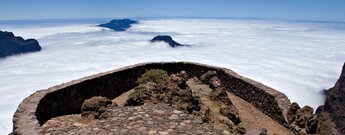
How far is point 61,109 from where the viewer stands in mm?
10859

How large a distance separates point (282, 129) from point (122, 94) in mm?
6138

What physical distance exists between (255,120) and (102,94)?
5157 mm

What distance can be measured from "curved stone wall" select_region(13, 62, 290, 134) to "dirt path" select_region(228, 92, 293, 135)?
166mm

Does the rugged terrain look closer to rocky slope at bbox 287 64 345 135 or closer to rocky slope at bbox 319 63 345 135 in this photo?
rocky slope at bbox 287 64 345 135

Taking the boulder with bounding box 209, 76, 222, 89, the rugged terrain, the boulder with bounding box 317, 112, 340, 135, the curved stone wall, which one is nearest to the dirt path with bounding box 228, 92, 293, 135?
Result: the rugged terrain

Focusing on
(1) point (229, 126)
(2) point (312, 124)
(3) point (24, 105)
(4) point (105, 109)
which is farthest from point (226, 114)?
(3) point (24, 105)

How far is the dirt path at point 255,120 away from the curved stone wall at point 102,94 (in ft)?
0.54

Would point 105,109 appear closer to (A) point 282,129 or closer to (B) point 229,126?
(B) point 229,126

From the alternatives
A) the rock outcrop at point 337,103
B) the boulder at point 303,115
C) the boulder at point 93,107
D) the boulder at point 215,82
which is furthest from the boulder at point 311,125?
the rock outcrop at point 337,103

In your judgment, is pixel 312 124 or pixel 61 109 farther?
pixel 61 109

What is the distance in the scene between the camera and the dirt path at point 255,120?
10286mm

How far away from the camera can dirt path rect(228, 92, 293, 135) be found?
1029 cm

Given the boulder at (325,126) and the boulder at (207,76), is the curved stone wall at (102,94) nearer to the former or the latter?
the boulder at (207,76)

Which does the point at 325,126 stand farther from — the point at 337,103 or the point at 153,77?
the point at 337,103
